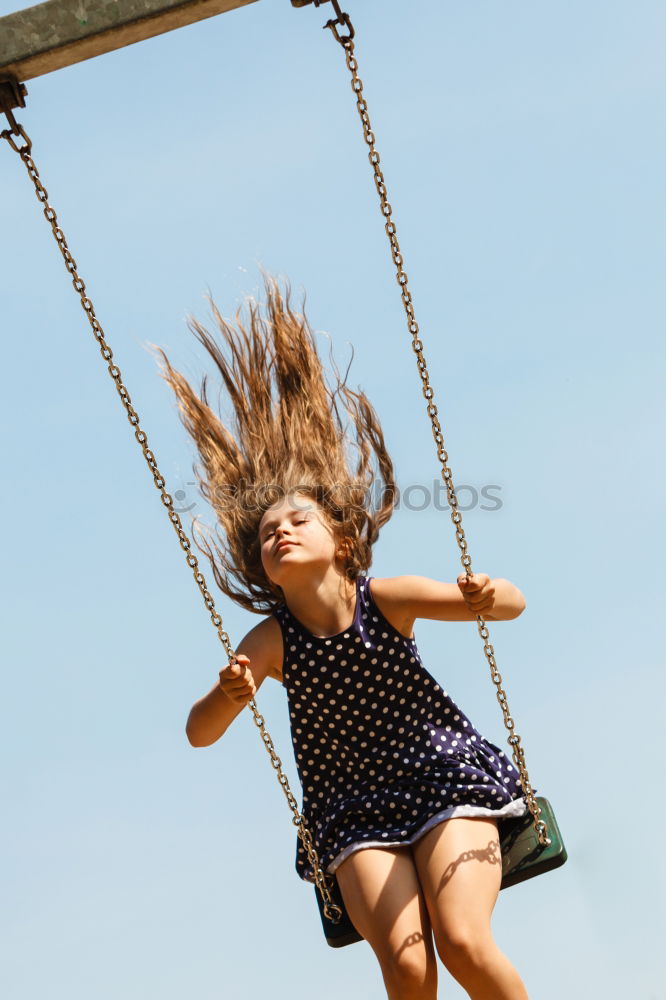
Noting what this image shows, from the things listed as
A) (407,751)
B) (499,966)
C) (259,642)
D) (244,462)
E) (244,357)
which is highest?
(244,357)

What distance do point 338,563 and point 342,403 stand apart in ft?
2.52

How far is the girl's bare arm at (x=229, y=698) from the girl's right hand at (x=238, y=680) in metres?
0.07

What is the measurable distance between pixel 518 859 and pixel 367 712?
23.6 inches

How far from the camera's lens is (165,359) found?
203 inches

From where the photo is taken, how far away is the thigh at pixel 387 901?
3.84 meters

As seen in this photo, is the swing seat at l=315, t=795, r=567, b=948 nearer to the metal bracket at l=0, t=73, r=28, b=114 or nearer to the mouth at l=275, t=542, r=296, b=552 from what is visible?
the mouth at l=275, t=542, r=296, b=552

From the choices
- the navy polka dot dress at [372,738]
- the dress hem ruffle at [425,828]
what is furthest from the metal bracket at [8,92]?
the dress hem ruffle at [425,828]

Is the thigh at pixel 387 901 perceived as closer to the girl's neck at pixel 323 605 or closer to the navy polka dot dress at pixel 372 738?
the navy polka dot dress at pixel 372 738

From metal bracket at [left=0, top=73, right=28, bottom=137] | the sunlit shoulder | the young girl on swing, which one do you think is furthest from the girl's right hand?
metal bracket at [left=0, top=73, right=28, bottom=137]

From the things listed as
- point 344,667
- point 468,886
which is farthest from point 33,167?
point 468,886

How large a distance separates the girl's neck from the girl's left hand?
0.41 m

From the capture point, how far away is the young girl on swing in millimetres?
3879

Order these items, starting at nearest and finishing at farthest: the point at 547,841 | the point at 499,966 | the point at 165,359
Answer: the point at 499,966 → the point at 547,841 → the point at 165,359

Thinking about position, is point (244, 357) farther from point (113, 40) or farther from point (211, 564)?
point (113, 40)
